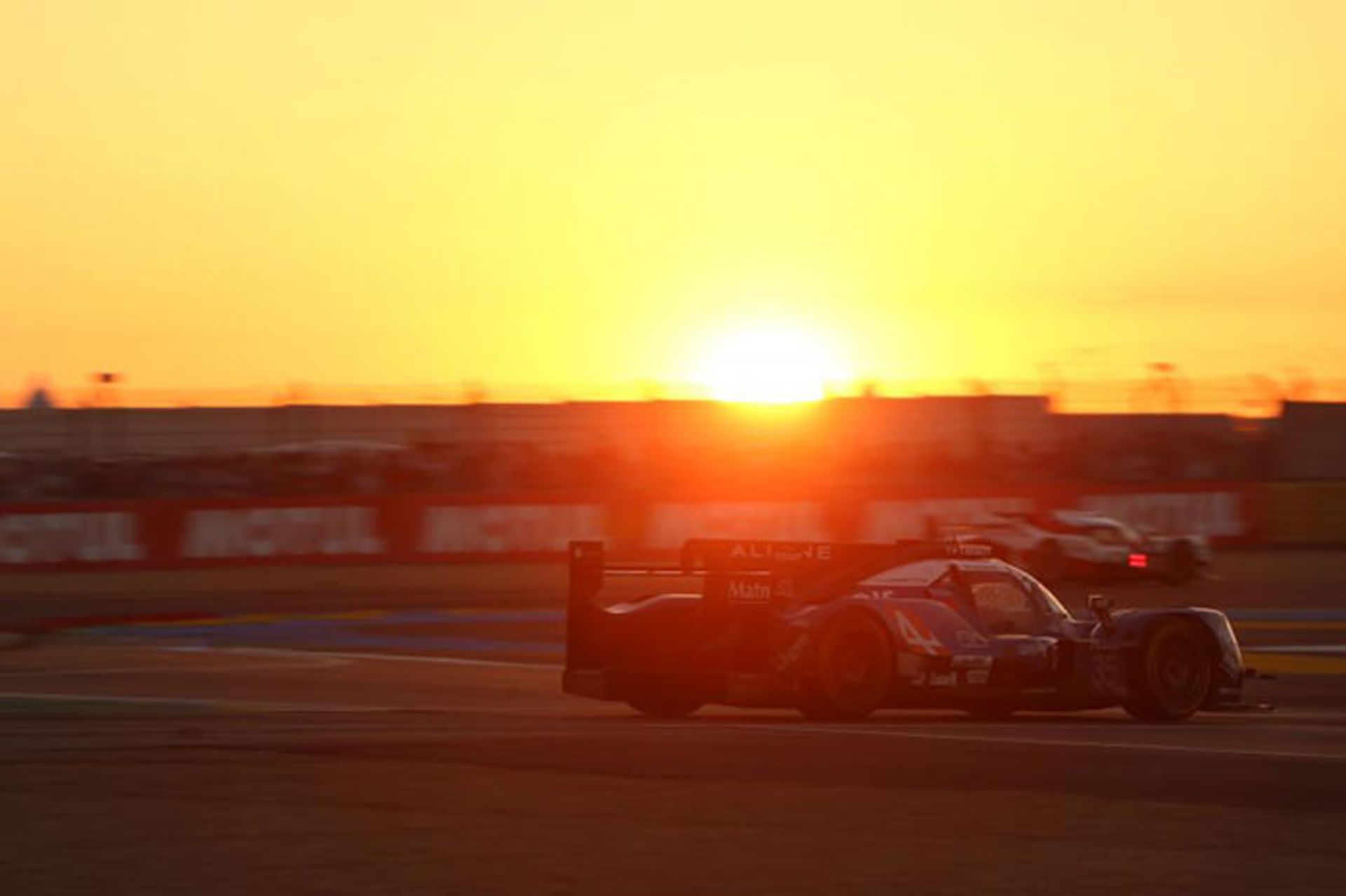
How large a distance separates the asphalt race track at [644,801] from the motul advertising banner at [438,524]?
791 inches

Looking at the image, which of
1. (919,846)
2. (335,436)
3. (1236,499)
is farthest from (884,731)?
(335,436)

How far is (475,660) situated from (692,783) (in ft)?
35.5

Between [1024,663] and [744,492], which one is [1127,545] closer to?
[744,492]

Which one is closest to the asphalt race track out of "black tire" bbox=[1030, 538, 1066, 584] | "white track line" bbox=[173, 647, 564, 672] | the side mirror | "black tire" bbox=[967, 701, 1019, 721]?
"black tire" bbox=[967, 701, 1019, 721]

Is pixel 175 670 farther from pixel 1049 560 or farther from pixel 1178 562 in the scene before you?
pixel 1178 562

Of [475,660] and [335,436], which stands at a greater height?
[335,436]

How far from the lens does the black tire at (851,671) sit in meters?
12.7

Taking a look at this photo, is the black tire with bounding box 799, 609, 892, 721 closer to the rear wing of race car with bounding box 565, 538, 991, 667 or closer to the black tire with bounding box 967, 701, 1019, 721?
the rear wing of race car with bounding box 565, 538, 991, 667

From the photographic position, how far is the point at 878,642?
41.7 feet

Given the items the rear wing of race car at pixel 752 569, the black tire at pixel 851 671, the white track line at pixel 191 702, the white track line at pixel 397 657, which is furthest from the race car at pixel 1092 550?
the black tire at pixel 851 671

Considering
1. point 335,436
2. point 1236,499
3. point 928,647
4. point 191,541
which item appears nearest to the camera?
point 928,647

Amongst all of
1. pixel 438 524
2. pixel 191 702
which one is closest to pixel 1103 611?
pixel 191 702

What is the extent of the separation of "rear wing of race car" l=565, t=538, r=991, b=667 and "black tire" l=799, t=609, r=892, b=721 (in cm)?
42

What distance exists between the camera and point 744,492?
3616cm
